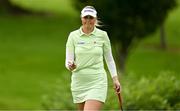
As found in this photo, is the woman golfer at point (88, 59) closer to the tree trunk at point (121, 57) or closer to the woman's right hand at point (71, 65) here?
the woman's right hand at point (71, 65)

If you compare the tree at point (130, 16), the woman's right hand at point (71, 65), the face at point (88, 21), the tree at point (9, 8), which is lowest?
the woman's right hand at point (71, 65)

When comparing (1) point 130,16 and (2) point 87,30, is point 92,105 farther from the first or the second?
(1) point 130,16

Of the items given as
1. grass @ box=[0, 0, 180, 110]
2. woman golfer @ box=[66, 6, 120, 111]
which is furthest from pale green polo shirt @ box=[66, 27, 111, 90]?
grass @ box=[0, 0, 180, 110]

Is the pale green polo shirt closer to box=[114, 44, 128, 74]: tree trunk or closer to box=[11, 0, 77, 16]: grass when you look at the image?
box=[114, 44, 128, 74]: tree trunk

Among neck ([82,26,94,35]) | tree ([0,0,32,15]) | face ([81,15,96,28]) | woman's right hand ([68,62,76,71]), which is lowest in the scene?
woman's right hand ([68,62,76,71])

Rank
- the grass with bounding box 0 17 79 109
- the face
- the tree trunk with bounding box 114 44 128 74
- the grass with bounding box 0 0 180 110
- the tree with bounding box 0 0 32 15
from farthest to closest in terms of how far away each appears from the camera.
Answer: the tree with bounding box 0 0 32 15
the grass with bounding box 0 0 180 110
the tree trunk with bounding box 114 44 128 74
the grass with bounding box 0 17 79 109
the face

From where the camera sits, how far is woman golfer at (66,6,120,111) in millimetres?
7957

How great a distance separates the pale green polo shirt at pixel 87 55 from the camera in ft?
26.1

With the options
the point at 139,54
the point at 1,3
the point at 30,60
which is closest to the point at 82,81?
the point at 30,60

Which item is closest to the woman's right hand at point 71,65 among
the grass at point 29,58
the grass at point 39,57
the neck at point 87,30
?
the neck at point 87,30

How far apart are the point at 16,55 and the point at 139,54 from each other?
22.1 feet

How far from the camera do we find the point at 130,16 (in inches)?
987

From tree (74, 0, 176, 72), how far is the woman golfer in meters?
16.1

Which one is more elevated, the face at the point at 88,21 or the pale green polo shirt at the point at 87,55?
the face at the point at 88,21
